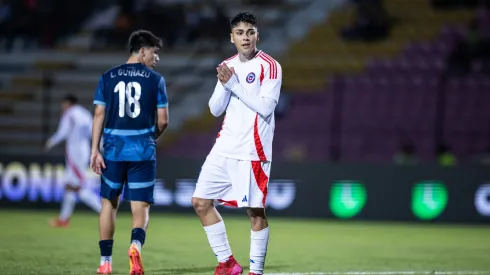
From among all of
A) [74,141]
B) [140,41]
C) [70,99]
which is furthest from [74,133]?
[140,41]

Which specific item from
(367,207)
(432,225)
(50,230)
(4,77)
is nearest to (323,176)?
(367,207)

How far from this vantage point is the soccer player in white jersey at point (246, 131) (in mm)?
8305

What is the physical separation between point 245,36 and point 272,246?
477cm

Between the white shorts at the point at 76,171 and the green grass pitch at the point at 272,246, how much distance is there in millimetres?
681

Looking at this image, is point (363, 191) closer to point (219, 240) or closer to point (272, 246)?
point (272, 246)

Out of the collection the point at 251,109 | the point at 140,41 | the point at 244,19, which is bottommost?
the point at 251,109

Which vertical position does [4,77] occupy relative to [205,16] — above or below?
below

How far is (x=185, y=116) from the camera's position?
2252 centimetres

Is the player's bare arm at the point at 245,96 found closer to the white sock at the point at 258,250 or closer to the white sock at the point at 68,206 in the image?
the white sock at the point at 258,250

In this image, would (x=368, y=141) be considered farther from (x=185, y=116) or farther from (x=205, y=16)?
(x=205, y=16)

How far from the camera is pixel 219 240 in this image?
866 cm

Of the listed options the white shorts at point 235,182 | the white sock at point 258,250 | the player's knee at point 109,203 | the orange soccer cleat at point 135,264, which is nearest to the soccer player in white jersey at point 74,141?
the player's knee at point 109,203

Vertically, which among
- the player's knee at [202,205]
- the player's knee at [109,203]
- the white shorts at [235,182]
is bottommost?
the player's knee at [109,203]

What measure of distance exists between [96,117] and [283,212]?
851 centimetres
